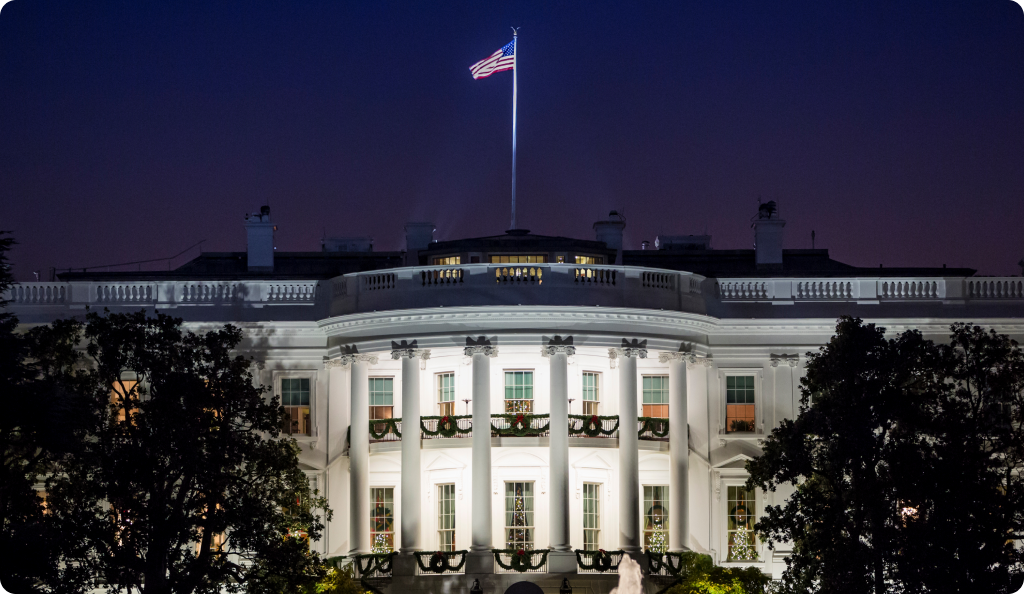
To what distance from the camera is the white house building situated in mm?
46719

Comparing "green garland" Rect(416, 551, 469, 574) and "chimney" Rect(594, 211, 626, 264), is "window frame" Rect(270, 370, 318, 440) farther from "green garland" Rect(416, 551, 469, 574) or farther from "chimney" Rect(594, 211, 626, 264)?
"chimney" Rect(594, 211, 626, 264)

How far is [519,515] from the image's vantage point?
4884 centimetres

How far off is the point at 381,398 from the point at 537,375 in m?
4.66

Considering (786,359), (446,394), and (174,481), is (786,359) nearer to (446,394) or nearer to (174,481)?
(446,394)

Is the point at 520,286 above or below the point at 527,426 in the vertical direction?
above

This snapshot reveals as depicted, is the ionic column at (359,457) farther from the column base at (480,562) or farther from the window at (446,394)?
the column base at (480,562)

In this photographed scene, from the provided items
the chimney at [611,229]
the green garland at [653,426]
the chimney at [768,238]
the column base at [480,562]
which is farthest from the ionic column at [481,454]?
the chimney at [768,238]

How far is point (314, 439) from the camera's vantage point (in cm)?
4991

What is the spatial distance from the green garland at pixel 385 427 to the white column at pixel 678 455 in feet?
25.2

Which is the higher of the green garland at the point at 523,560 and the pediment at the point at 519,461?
the pediment at the point at 519,461

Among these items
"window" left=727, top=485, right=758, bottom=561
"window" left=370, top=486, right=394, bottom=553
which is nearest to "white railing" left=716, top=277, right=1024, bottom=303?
"window" left=727, top=485, right=758, bottom=561

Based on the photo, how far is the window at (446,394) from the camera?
49719 millimetres

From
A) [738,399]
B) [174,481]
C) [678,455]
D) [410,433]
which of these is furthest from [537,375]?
[174,481]

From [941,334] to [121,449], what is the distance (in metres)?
24.0
